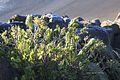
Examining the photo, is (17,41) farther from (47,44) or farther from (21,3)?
(21,3)

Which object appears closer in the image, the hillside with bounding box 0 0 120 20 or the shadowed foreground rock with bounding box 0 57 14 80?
the shadowed foreground rock with bounding box 0 57 14 80

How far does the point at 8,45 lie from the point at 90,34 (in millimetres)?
2417

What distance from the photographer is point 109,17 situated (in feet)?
59.5

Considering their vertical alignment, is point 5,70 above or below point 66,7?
below

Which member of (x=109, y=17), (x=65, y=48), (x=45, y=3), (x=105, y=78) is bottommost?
(x=105, y=78)

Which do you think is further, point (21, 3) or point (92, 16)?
point (21, 3)

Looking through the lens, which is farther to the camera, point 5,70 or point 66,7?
point 66,7

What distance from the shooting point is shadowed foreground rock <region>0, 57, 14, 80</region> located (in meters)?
5.82

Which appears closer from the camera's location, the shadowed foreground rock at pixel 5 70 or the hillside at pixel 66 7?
the shadowed foreground rock at pixel 5 70

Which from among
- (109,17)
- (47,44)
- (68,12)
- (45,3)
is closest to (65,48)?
(47,44)

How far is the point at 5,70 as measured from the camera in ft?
19.2

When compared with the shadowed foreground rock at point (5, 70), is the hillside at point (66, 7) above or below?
above

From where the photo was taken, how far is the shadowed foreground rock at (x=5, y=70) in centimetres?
582

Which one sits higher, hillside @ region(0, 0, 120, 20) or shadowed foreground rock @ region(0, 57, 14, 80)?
hillside @ region(0, 0, 120, 20)
